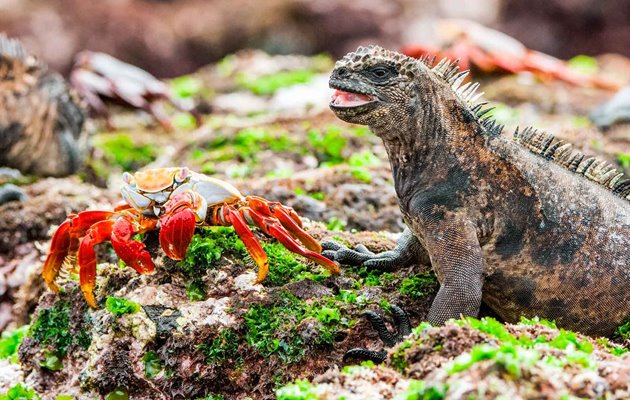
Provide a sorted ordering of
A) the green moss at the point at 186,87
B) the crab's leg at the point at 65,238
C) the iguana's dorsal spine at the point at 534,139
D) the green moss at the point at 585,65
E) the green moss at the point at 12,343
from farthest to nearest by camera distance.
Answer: the green moss at the point at 585,65
the green moss at the point at 186,87
the green moss at the point at 12,343
the crab's leg at the point at 65,238
the iguana's dorsal spine at the point at 534,139

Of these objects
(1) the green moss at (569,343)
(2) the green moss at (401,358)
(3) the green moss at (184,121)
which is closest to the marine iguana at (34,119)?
(3) the green moss at (184,121)

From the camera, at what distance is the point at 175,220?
545cm

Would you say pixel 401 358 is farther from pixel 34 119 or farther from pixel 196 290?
pixel 34 119

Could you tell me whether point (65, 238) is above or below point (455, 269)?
below

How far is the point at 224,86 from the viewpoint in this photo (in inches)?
693

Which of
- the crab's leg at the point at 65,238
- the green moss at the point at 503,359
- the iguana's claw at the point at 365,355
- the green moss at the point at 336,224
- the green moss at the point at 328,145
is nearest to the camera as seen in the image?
the green moss at the point at 503,359

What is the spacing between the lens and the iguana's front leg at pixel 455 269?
532 centimetres

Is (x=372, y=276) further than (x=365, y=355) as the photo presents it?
Yes

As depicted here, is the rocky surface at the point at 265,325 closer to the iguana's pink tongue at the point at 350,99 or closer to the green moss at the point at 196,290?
the green moss at the point at 196,290

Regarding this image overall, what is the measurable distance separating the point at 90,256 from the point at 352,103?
1.88m

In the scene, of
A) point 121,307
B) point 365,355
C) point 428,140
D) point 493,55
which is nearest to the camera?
point 365,355

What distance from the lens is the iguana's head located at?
544cm

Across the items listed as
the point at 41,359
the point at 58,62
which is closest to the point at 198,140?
the point at 41,359

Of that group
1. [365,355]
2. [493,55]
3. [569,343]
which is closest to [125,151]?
[493,55]
